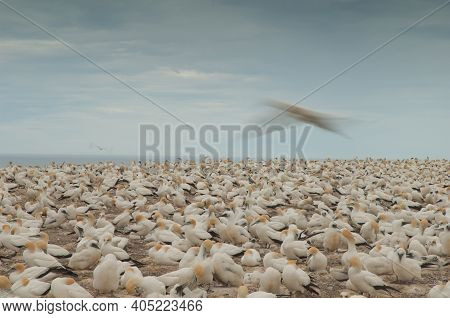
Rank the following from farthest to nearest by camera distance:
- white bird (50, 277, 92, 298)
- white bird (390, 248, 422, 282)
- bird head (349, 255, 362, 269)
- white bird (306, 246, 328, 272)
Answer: white bird (306, 246, 328, 272)
white bird (390, 248, 422, 282)
bird head (349, 255, 362, 269)
white bird (50, 277, 92, 298)

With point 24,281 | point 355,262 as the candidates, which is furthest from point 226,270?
point 24,281

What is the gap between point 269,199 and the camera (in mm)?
18547

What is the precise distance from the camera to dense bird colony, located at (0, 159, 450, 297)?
980 centimetres

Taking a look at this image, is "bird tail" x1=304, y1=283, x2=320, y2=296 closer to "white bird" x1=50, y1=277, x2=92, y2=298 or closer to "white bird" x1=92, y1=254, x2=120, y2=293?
"white bird" x1=92, y1=254, x2=120, y2=293

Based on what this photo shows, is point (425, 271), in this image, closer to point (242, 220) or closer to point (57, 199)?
point (242, 220)

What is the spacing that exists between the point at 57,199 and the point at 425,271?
12767 mm

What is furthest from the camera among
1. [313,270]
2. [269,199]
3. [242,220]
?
[269,199]

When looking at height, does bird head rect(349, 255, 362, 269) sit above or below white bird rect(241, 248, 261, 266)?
above

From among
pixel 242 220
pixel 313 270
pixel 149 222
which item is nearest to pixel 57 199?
pixel 149 222

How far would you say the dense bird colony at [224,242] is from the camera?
386 inches

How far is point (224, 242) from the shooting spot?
1362cm

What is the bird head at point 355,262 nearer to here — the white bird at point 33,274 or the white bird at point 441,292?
the white bird at point 441,292

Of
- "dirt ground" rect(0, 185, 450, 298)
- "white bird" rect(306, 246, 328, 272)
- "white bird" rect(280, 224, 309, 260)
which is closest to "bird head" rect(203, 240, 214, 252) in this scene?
"dirt ground" rect(0, 185, 450, 298)

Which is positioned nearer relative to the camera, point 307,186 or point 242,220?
point 242,220
